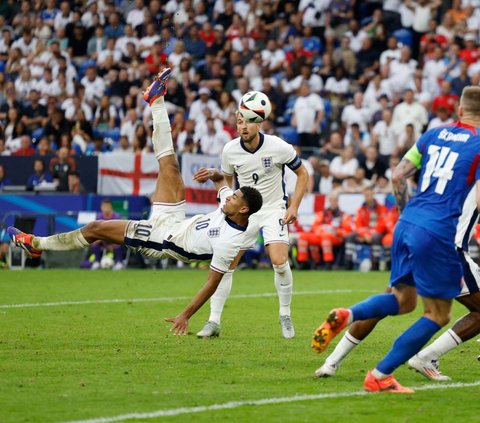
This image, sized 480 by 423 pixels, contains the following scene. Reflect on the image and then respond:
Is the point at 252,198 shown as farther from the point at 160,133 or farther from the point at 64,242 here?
the point at 64,242

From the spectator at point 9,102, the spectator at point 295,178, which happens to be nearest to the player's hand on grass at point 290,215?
the spectator at point 295,178

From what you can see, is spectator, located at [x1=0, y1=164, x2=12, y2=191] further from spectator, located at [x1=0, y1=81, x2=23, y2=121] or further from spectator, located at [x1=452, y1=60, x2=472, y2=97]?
spectator, located at [x1=452, y1=60, x2=472, y2=97]

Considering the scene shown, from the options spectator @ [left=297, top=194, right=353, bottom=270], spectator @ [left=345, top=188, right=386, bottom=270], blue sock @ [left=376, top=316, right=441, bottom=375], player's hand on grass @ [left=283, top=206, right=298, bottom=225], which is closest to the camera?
blue sock @ [left=376, top=316, right=441, bottom=375]

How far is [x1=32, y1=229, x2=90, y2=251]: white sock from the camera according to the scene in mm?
11672

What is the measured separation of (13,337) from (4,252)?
12.7 metres

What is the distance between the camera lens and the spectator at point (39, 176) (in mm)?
25594

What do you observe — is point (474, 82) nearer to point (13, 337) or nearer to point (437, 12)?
point (437, 12)

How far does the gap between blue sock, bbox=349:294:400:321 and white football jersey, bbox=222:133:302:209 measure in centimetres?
429

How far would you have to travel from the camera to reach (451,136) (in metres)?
8.50

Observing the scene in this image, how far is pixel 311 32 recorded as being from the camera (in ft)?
98.8

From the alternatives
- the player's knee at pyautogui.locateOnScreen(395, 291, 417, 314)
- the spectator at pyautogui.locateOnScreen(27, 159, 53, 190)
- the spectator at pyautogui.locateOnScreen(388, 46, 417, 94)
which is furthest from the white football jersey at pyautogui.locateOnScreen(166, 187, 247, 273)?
the spectator at pyautogui.locateOnScreen(388, 46, 417, 94)

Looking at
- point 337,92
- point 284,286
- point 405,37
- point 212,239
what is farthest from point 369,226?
point 212,239

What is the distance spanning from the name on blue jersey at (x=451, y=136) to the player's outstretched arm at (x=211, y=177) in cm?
408

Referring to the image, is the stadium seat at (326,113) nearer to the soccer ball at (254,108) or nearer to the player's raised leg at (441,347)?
the soccer ball at (254,108)
